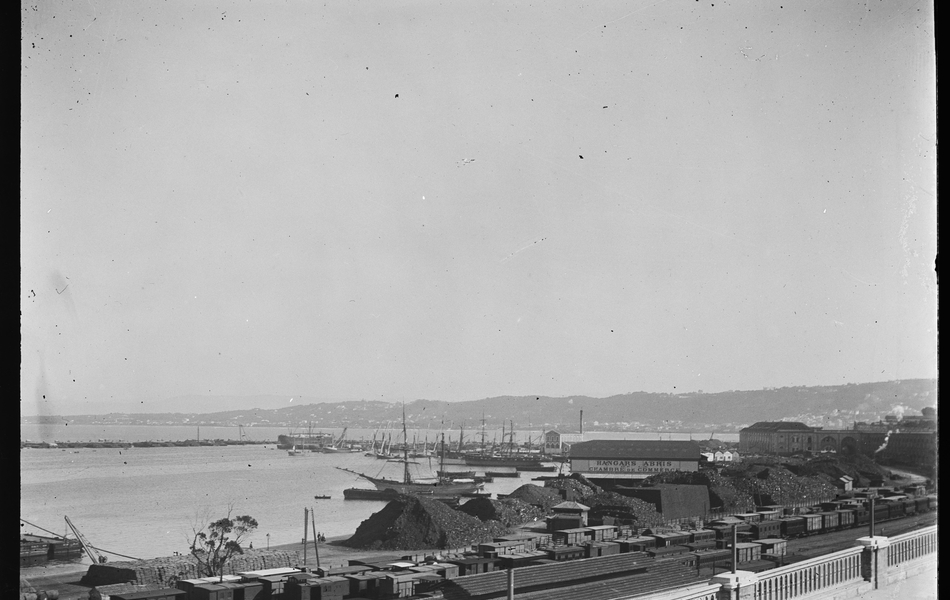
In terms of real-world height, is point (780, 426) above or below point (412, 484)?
above

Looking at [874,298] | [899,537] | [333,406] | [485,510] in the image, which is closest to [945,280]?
[874,298]

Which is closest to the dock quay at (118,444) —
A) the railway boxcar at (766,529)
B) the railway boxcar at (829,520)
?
the railway boxcar at (766,529)

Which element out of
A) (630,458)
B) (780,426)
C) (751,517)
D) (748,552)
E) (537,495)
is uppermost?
(780,426)

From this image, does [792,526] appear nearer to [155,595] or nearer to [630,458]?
[630,458]

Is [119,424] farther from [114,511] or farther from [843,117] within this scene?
[843,117]

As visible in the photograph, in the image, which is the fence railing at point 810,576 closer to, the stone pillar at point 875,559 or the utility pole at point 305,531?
the stone pillar at point 875,559

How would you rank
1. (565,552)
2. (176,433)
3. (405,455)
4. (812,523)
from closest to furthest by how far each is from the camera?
1. (176,433)
2. (405,455)
3. (565,552)
4. (812,523)

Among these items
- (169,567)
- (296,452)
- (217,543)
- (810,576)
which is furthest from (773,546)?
(169,567)

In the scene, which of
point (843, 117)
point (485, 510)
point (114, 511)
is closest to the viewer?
point (114, 511)
